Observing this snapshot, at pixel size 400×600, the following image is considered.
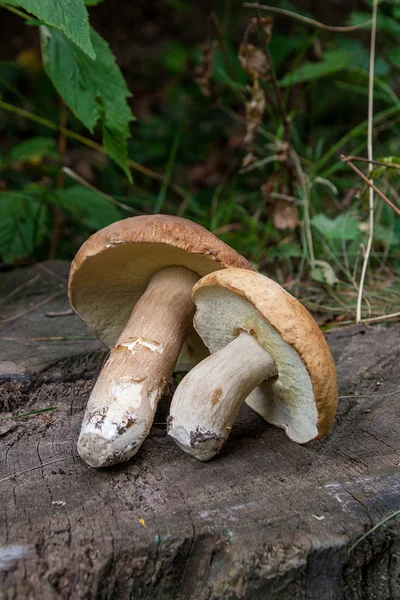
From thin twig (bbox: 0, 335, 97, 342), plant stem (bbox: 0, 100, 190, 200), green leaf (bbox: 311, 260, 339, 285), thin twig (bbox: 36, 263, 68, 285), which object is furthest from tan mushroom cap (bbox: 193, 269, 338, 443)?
plant stem (bbox: 0, 100, 190, 200)

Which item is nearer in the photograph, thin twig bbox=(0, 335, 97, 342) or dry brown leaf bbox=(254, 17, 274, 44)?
thin twig bbox=(0, 335, 97, 342)

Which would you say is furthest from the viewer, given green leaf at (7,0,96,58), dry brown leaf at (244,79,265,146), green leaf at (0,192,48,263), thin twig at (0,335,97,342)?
green leaf at (0,192,48,263)

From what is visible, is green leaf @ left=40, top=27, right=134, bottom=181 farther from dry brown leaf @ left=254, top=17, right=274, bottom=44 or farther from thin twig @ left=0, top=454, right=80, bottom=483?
thin twig @ left=0, top=454, right=80, bottom=483

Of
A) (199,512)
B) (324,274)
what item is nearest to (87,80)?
(324,274)

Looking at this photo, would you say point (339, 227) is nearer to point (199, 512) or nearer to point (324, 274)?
point (324, 274)

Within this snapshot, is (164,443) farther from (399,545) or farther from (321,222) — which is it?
(321,222)

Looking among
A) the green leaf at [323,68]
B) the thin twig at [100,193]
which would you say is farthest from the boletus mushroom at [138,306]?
the green leaf at [323,68]

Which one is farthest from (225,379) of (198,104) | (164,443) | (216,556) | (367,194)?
(198,104)
